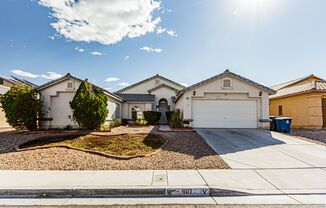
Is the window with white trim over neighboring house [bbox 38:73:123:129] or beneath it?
over

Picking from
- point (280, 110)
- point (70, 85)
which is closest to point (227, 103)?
point (280, 110)

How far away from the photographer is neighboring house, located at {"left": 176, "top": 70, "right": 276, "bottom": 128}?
49.9 feet

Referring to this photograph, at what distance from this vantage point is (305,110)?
55.4 ft

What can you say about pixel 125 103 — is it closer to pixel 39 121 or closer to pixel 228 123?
pixel 39 121

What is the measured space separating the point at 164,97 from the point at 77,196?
22.2m

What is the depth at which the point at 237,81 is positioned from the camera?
15.4 m

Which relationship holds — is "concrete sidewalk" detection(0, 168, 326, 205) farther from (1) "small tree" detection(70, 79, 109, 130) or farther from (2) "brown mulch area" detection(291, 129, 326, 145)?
(1) "small tree" detection(70, 79, 109, 130)

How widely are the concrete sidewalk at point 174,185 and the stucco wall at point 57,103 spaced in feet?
34.3

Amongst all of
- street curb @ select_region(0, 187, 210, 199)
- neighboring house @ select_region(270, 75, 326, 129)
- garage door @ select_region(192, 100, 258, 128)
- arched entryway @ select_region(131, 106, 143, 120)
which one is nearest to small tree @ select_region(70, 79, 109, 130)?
garage door @ select_region(192, 100, 258, 128)

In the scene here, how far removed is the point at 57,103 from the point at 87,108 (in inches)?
163

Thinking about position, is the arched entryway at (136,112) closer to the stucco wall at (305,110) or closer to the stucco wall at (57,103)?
the stucco wall at (57,103)

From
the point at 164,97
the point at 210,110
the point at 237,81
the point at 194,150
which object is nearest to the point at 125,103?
the point at 164,97

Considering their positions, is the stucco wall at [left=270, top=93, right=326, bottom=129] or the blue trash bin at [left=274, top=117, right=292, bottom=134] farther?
the stucco wall at [left=270, top=93, right=326, bottom=129]

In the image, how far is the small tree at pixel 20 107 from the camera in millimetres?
13180
